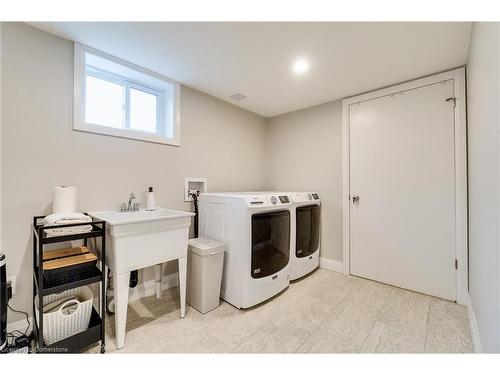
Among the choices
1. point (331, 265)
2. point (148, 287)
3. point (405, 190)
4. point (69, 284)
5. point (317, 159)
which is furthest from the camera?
point (317, 159)

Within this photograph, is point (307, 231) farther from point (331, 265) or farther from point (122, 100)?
point (122, 100)

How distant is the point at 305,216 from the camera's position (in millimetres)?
2457

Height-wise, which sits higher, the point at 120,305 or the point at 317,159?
the point at 317,159

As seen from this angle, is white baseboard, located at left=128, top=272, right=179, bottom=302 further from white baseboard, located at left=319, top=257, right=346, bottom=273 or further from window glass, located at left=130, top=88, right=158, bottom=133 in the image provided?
white baseboard, located at left=319, top=257, right=346, bottom=273

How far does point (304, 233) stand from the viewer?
2443 millimetres

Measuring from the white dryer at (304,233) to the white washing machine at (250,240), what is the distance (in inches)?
6.8

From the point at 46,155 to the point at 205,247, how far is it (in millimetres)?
1299

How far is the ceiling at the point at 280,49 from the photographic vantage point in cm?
145

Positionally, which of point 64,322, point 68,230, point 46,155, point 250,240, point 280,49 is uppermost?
point 280,49

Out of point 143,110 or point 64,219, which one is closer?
point 64,219

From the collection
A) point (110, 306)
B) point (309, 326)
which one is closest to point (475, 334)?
point (309, 326)
